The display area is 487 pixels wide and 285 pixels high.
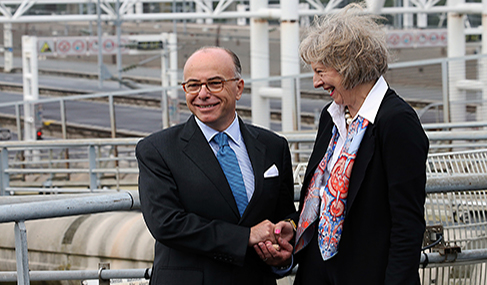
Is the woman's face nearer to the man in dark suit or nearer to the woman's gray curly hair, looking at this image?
the woman's gray curly hair

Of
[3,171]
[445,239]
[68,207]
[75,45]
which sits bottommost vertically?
[3,171]

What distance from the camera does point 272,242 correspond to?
7.88 feet

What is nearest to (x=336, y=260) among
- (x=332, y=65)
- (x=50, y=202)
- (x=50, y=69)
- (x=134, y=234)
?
(x=332, y=65)

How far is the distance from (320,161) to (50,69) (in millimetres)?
40047

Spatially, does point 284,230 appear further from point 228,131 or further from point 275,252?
point 228,131

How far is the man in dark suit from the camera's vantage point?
2.33 metres

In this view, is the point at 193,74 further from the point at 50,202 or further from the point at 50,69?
the point at 50,69

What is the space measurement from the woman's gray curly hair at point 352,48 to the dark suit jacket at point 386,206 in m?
0.11

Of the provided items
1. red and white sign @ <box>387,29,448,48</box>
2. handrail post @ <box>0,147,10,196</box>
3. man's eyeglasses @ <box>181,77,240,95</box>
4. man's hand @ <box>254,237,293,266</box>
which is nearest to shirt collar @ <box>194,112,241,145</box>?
man's eyeglasses @ <box>181,77,240,95</box>

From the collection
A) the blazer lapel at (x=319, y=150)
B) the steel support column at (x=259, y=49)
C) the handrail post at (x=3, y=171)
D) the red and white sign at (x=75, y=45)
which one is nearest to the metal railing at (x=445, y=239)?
the blazer lapel at (x=319, y=150)

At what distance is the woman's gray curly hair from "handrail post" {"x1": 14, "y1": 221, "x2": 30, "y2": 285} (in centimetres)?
121

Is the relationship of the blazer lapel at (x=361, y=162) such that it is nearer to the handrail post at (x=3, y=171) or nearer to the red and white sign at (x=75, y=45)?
the handrail post at (x=3, y=171)

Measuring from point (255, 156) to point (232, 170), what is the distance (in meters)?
0.11

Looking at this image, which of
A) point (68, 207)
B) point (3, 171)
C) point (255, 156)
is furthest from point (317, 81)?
point (3, 171)
